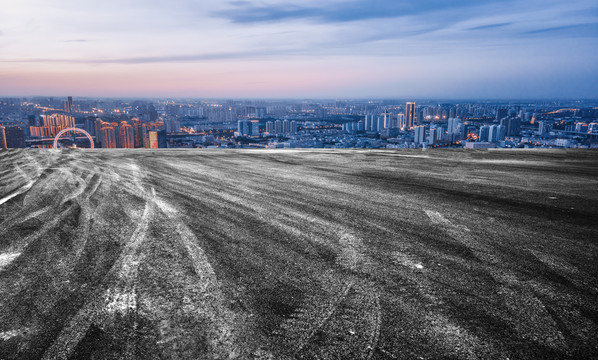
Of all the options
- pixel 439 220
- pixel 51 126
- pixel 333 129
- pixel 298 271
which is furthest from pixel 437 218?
pixel 51 126

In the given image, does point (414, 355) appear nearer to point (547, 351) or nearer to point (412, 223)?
point (547, 351)

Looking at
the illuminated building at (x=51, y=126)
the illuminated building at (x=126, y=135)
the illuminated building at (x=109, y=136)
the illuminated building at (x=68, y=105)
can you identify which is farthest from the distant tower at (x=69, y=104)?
the illuminated building at (x=126, y=135)

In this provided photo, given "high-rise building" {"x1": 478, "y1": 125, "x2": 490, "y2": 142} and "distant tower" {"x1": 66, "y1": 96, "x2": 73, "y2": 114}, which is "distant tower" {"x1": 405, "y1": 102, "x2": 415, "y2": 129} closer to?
"high-rise building" {"x1": 478, "y1": 125, "x2": 490, "y2": 142}

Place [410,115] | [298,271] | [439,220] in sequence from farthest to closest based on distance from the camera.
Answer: [410,115] → [439,220] → [298,271]

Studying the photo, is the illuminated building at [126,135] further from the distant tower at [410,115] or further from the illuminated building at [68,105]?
the illuminated building at [68,105]

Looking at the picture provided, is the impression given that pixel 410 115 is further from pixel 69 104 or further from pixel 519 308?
pixel 69 104

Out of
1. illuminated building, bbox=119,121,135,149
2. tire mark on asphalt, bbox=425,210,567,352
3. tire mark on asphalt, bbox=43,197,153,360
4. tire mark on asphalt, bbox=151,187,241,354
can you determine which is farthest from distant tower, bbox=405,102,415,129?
tire mark on asphalt, bbox=43,197,153,360
